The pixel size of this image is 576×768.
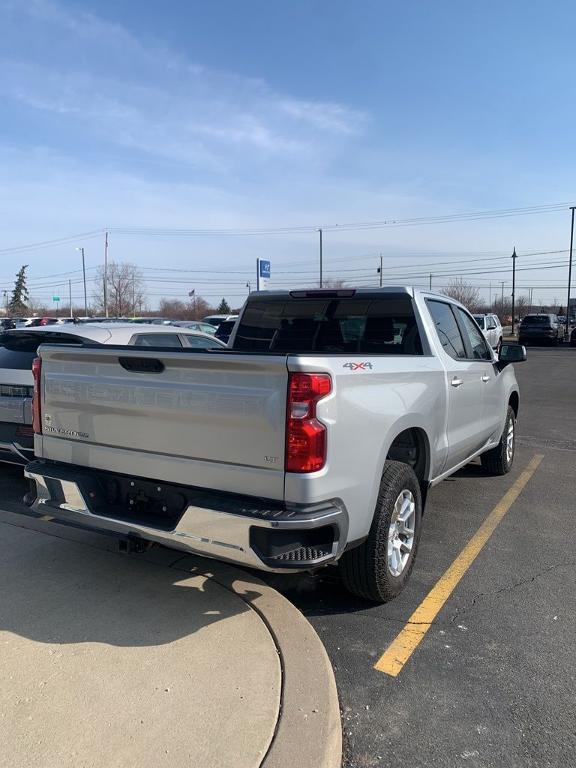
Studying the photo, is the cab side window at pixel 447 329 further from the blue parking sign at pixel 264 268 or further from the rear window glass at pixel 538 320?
the rear window glass at pixel 538 320

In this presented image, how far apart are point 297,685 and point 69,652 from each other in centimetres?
115

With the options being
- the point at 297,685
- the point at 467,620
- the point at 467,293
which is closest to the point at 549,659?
the point at 467,620

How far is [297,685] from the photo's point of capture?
2.76 meters

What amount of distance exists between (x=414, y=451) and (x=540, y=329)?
107ft

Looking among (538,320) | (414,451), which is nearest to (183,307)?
(538,320)

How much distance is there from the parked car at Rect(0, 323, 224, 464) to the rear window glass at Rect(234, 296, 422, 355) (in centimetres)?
74

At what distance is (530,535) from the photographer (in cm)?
484

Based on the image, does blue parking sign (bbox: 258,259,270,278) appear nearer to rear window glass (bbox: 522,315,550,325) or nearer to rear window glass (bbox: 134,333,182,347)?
rear window glass (bbox: 134,333,182,347)

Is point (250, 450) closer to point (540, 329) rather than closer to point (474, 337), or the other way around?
point (474, 337)

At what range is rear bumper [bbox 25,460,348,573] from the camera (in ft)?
9.30

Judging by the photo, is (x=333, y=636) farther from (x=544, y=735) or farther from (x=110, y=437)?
(x=110, y=437)

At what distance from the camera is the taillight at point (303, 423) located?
2.79m

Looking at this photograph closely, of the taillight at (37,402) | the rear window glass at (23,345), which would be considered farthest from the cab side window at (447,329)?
the rear window glass at (23,345)

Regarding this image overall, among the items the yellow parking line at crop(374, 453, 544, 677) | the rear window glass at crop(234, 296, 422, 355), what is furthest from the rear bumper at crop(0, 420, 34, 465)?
the yellow parking line at crop(374, 453, 544, 677)
